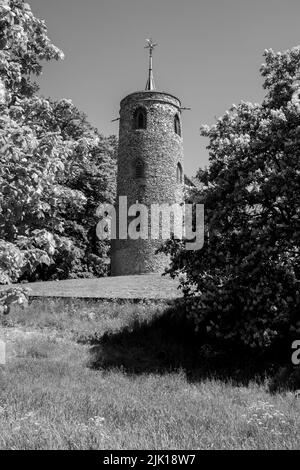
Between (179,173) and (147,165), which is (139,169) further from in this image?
(179,173)

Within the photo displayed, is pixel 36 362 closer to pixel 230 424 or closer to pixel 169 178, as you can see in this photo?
pixel 230 424

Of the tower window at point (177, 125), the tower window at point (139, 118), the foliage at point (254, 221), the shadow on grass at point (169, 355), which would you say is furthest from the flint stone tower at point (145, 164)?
the foliage at point (254, 221)

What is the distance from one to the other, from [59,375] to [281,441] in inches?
258

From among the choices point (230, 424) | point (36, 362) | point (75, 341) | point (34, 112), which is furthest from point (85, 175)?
point (230, 424)

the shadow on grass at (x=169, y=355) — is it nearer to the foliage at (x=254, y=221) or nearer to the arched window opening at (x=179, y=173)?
the foliage at (x=254, y=221)

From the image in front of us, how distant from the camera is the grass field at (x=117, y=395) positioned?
19.6 feet

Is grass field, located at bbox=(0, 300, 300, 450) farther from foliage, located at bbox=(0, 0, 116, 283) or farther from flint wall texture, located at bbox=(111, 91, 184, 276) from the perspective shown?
flint wall texture, located at bbox=(111, 91, 184, 276)

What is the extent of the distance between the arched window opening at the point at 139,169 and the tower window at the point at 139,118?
299cm

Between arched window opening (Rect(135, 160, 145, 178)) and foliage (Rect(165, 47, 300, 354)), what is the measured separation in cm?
2307

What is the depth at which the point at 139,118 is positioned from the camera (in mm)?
37875

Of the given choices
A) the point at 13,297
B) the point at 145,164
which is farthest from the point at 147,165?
the point at 13,297

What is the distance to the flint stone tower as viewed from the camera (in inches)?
1432
